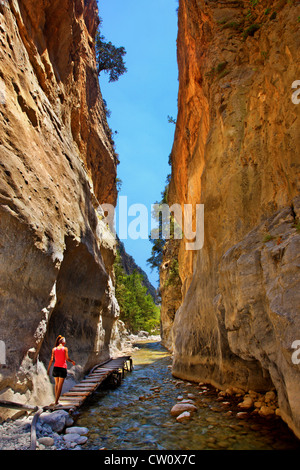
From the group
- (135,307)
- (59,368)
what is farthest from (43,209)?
(135,307)

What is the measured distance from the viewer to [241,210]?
26.0 feet

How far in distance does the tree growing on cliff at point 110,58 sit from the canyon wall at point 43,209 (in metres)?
8.79

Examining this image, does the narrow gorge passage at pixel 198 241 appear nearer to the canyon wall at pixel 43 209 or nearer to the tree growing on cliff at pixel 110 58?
the canyon wall at pixel 43 209

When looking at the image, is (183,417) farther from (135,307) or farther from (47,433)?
(135,307)

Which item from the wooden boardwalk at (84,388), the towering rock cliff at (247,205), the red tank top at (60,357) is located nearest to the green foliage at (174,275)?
the towering rock cliff at (247,205)

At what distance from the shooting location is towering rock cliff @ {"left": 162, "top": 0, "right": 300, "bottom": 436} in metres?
4.83

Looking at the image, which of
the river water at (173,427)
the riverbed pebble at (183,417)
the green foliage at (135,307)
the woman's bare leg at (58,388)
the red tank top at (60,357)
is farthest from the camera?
the green foliage at (135,307)

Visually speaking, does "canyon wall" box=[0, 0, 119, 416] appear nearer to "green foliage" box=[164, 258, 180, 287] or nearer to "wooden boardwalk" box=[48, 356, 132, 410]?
"wooden boardwalk" box=[48, 356, 132, 410]

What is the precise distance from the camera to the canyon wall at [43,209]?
17.9 ft

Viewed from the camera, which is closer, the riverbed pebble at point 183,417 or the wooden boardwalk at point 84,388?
the riverbed pebble at point 183,417

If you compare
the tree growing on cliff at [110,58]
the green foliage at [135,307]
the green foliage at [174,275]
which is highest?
the tree growing on cliff at [110,58]

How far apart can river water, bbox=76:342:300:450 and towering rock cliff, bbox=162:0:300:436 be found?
1.76 feet
